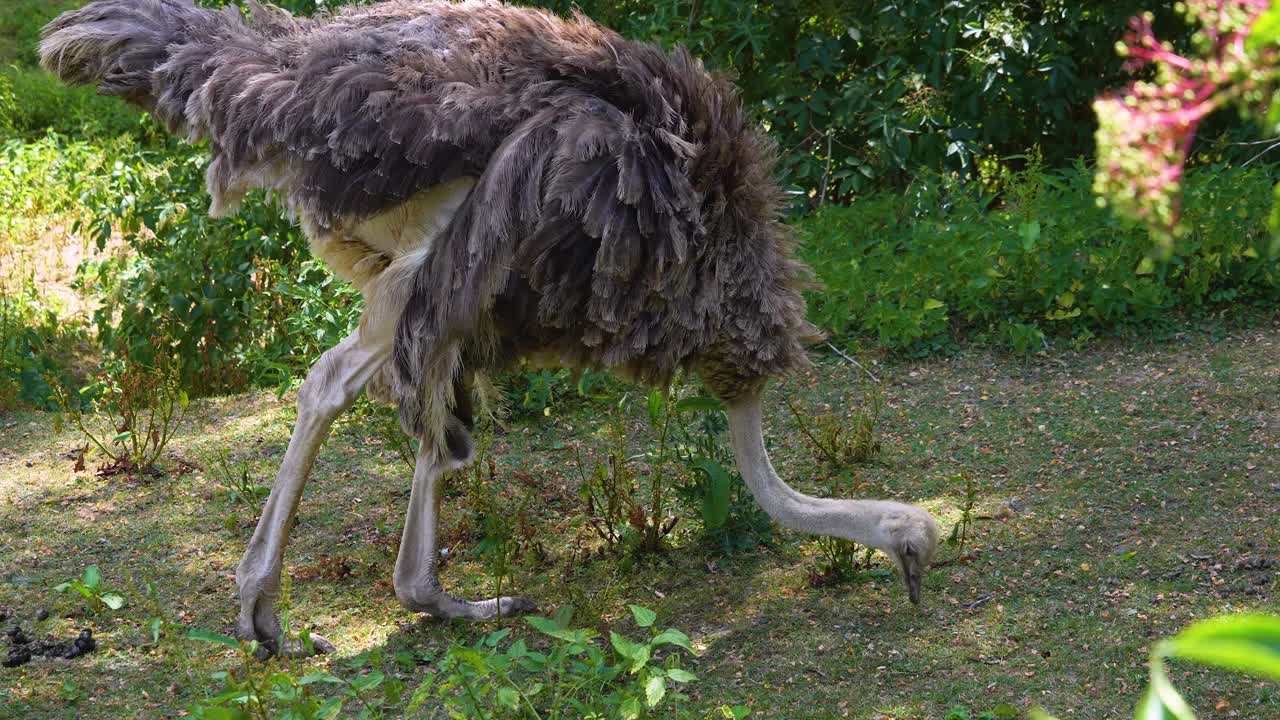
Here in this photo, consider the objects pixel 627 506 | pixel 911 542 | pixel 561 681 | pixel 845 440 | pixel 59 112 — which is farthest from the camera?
pixel 59 112

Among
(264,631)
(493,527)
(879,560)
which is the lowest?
(264,631)

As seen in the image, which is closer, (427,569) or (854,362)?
(427,569)

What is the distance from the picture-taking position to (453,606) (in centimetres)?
404

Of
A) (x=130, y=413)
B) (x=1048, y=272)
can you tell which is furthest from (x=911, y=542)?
(x=130, y=413)

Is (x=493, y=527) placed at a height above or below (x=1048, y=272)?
below

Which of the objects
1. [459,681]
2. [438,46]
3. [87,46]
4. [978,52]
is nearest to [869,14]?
[978,52]

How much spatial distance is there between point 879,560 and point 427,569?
4.54 ft

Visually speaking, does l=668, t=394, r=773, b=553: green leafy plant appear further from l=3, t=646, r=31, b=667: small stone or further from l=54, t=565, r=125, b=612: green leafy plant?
l=3, t=646, r=31, b=667: small stone

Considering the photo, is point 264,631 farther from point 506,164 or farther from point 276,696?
point 506,164

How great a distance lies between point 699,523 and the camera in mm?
4555

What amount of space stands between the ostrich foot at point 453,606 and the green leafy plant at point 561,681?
0.59m

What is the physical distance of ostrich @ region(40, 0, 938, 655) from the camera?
3594mm

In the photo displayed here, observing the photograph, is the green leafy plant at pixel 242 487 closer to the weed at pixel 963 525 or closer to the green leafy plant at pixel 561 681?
the green leafy plant at pixel 561 681

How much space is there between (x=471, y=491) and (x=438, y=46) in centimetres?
146
